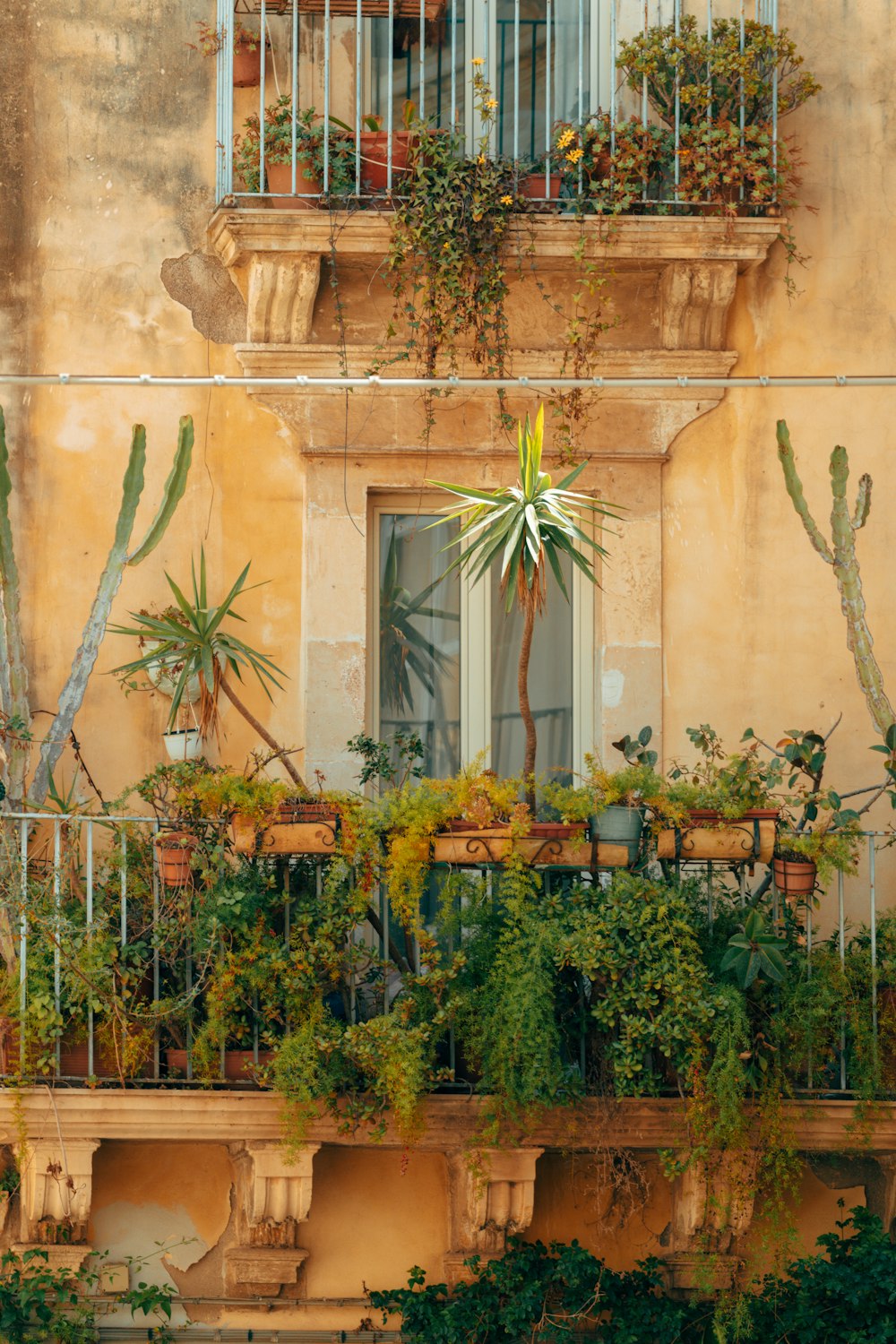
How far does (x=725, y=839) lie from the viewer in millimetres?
7801

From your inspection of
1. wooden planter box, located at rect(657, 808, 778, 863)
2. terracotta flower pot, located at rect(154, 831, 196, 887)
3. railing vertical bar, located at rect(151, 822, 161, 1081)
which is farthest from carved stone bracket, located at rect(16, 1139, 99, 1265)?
wooden planter box, located at rect(657, 808, 778, 863)

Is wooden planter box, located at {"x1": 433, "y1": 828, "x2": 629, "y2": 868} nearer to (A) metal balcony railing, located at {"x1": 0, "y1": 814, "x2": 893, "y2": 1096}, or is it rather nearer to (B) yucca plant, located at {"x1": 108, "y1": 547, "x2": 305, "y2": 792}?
(A) metal balcony railing, located at {"x1": 0, "y1": 814, "x2": 893, "y2": 1096}

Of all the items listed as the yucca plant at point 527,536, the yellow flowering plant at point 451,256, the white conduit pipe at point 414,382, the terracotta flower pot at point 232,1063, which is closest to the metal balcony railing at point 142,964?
the terracotta flower pot at point 232,1063

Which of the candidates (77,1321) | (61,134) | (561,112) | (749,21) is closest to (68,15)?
(61,134)

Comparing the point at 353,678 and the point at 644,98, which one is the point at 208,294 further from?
→ the point at 644,98

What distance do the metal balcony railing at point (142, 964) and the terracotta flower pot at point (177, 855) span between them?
0.03m

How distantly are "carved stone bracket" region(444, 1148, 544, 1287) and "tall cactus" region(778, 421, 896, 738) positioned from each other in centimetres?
213

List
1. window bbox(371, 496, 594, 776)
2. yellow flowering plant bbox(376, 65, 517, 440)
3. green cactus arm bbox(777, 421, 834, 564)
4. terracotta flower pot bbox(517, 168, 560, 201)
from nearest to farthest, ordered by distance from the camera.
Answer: green cactus arm bbox(777, 421, 834, 564) → yellow flowering plant bbox(376, 65, 517, 440) → terracotta flower pot bbox(517, 168, 560, 201) → window bbox(371, 496, 594, 776)

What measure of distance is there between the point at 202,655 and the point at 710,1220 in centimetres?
284

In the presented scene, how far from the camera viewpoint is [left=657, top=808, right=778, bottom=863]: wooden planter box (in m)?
7.80

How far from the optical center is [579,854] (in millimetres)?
7727

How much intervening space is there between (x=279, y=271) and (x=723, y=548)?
2184mm

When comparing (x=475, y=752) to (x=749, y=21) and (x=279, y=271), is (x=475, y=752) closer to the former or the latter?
(x=279, y=271)

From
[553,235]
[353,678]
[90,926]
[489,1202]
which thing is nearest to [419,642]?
[353,678]
